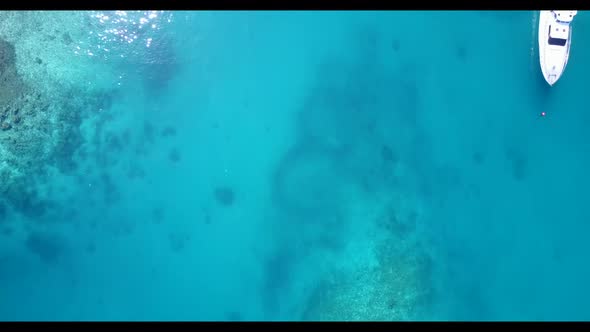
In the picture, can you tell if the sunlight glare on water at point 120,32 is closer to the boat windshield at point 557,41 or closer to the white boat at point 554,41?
the white boat at point 554,41

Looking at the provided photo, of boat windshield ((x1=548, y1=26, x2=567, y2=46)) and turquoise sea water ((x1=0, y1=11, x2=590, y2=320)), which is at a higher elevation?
boat windshield ((x1=548, y1=26, x2=567, y2=46))

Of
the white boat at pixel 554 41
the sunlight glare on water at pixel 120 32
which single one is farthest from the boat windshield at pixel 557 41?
the sunlight glare on water at pixel 120 32

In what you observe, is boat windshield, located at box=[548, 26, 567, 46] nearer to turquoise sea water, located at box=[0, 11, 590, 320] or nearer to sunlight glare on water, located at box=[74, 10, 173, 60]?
turquoise sea water, located at box=[0, 11, 590, 320]

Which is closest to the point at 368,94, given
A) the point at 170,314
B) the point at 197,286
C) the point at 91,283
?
the point at 197,286

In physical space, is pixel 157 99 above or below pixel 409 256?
above

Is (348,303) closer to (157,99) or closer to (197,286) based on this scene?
(197,286)

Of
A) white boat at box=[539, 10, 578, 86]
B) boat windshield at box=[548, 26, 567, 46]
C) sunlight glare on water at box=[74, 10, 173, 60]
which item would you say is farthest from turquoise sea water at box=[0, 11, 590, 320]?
boat windshield at box=[548, 26, 567, 46]
